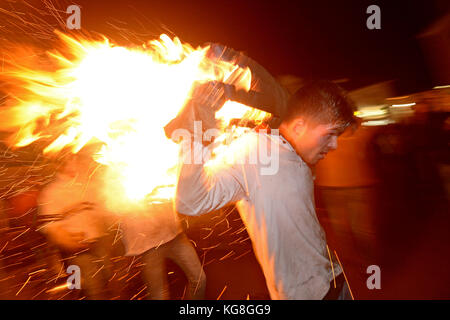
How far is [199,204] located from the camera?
4.09 ft

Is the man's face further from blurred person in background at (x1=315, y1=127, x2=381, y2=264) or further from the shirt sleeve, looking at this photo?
blurred person in background at (x1=315, y1=127, x2=381, y2=264)

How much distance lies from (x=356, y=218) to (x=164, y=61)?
9.88 ft

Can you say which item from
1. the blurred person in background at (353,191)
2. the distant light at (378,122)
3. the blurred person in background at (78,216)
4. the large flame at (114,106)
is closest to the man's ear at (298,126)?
the large flame at (114,106)

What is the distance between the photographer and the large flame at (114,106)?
1898mm

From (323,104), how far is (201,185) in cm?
83

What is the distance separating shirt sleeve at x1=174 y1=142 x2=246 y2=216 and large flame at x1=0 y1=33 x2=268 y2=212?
0.56m

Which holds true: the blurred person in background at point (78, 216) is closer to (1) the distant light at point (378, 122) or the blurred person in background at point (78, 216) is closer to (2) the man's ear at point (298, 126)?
(2) the man's ear at point (298, 126)

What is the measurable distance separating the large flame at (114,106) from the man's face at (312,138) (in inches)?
15.7

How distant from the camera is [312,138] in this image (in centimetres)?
159

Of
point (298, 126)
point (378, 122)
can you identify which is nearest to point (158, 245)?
point (298, 126)

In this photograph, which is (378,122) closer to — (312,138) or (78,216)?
(312,138)

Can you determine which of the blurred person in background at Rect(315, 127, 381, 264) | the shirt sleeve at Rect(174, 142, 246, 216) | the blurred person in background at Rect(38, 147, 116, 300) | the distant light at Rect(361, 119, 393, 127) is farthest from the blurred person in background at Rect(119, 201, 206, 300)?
the distant light at Rect(361, 119, 393, 127)

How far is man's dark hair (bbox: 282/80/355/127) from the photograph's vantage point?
156 centimetres

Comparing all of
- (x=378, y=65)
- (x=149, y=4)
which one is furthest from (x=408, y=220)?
(x=378, y=65)
